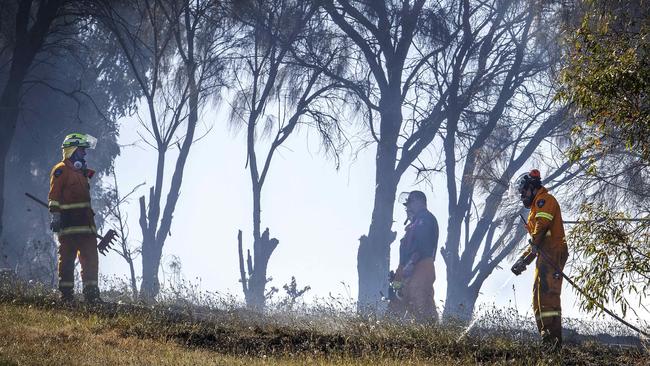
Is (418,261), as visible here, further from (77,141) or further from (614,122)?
(614,122)

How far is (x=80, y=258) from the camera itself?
13.7 m

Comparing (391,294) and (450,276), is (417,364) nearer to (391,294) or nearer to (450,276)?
(391,294)

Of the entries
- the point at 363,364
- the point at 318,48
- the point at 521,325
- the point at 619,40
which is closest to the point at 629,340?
the point at 521,325

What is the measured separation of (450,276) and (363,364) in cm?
1552

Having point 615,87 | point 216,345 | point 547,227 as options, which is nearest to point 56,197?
point 216,345

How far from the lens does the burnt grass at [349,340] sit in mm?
9555

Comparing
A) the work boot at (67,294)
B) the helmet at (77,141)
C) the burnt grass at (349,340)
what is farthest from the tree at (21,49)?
the burnt grass at (349,340)

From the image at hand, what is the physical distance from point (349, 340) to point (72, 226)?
514 centimetres

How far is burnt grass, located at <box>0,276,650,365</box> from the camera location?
9555 mm

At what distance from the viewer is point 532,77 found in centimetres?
2311

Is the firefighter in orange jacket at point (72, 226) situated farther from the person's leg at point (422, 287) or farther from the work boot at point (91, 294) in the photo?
the person's leg at point (422, 287)

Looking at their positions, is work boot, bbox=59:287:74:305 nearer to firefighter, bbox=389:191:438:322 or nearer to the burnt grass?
the burnt grass

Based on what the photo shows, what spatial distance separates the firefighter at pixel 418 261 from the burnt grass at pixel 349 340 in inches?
173

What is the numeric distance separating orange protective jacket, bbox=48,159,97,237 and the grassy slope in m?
2.35
